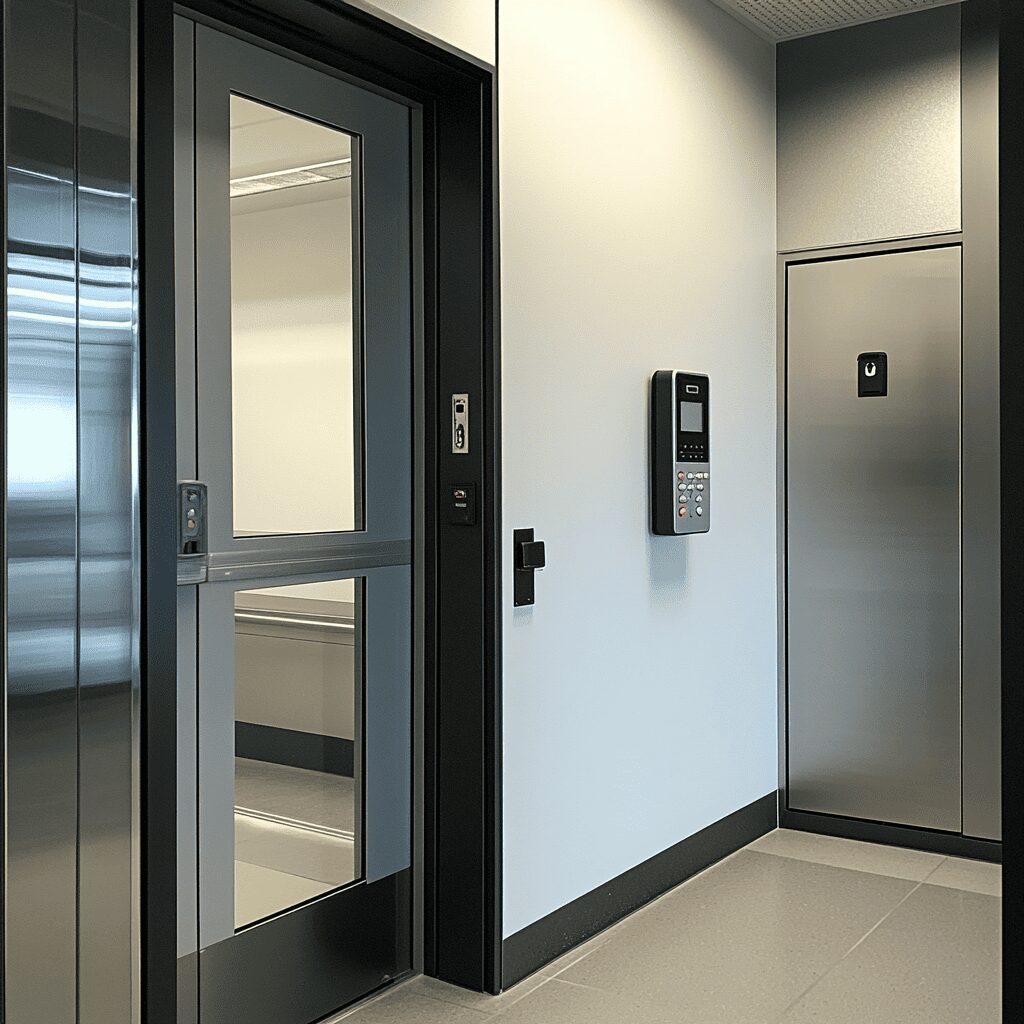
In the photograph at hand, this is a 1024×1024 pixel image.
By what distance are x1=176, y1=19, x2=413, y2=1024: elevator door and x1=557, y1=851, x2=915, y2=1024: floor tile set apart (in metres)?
0.62

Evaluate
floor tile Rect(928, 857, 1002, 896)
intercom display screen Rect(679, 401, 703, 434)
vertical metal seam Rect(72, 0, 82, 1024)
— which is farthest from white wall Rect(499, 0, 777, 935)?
vertical metal seam Rect(72, 0, 82, 1024)

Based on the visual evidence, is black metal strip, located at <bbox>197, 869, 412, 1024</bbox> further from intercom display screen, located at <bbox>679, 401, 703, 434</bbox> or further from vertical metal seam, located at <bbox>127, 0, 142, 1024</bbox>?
intercom display screen, located at <bbox>679, 401, 703, 434</bbox>

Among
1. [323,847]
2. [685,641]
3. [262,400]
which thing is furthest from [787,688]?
[262,400]

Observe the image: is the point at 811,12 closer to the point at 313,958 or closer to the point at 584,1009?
the point at 584,1009


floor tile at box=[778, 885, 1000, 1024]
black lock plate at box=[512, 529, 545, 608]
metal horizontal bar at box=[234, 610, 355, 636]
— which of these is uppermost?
black lock plate at box=[512, 529, 545, 608]

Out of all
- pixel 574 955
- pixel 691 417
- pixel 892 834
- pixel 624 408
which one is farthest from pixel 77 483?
pixel 892 834

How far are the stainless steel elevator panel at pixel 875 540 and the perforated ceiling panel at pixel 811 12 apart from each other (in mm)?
784

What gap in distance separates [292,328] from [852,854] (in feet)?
8.51

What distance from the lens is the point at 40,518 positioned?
185 centimetres

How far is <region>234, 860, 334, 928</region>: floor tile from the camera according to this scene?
7.95 feet

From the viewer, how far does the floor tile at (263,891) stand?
2422 millimetres

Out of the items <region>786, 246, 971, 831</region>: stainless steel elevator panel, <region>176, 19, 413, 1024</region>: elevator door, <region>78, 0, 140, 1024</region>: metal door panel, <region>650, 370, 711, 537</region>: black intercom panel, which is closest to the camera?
<region>78, 0, 140, 1024</region>: metal door panel

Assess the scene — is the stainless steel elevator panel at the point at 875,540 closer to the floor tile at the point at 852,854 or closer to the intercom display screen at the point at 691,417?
the floor tile at the point at 852,854

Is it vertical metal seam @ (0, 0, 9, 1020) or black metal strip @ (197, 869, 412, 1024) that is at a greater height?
vertical metal seam @ (0, 0, 9, 1020)
